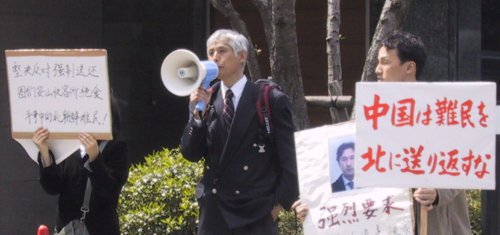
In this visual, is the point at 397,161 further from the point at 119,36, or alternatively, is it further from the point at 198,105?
the point at 119,36

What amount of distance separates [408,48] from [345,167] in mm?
591

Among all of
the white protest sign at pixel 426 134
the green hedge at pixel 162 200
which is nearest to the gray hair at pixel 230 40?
the white protest sign at pixel 426 134

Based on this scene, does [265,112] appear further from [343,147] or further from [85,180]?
[85,180]

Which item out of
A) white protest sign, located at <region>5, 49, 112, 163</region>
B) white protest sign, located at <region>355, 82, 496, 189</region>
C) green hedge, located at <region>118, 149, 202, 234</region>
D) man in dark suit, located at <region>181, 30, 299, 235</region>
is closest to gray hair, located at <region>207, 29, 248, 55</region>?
man in dark suit, located at <region>181, 30, 299, 235</region>

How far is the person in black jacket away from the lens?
16.0 feet

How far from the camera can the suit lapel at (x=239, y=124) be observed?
4.72m

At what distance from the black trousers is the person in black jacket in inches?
18.3

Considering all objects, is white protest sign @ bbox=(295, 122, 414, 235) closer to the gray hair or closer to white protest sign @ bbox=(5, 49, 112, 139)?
the gray hair

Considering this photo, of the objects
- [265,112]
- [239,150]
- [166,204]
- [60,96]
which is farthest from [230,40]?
[166,204]

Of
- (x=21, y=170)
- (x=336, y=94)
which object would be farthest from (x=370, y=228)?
(x=21, y=170)

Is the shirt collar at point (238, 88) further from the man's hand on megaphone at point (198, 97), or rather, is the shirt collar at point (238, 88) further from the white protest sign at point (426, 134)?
the white protest sign at point (426, 134)

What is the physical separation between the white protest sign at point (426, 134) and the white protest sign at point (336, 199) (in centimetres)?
18

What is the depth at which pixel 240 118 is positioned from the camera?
15.6ft

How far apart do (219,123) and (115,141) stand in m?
0.58
